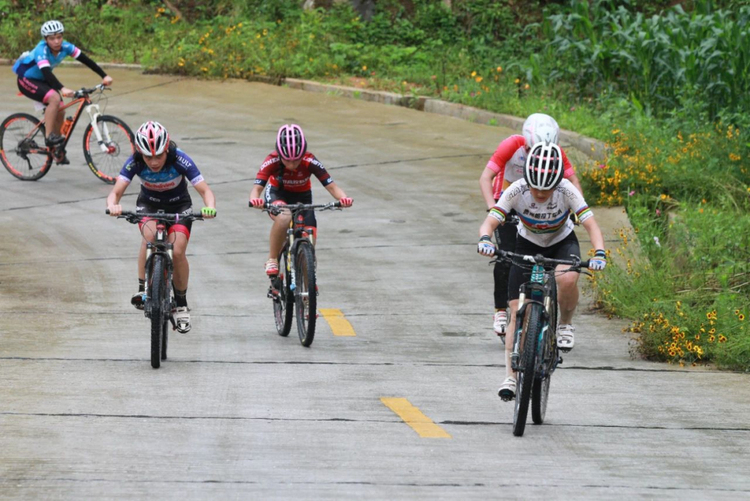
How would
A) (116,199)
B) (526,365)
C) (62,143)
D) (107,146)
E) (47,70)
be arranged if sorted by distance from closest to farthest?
(526,365), (116,199), (47,70), (107,146), (62,143)

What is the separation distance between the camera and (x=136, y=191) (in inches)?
663

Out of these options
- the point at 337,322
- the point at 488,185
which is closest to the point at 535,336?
the point at 488,185

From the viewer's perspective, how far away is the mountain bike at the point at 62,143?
1664 cm

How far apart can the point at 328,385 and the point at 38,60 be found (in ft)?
30.8

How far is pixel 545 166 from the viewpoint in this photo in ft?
26.1

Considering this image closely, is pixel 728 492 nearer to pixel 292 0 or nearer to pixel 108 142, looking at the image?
pixel 108 142

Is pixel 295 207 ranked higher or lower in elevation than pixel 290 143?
lower

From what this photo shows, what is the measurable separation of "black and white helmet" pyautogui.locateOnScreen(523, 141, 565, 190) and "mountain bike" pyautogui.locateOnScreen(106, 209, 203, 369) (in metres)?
2.74

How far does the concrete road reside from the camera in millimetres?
6801

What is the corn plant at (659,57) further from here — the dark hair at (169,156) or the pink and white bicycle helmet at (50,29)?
the dark hair at (169,156)

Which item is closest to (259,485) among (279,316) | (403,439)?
(403,439)

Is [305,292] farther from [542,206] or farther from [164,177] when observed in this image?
[542,206]

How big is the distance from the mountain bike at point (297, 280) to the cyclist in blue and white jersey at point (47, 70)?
22.9 ft

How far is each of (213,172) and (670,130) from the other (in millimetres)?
6547
